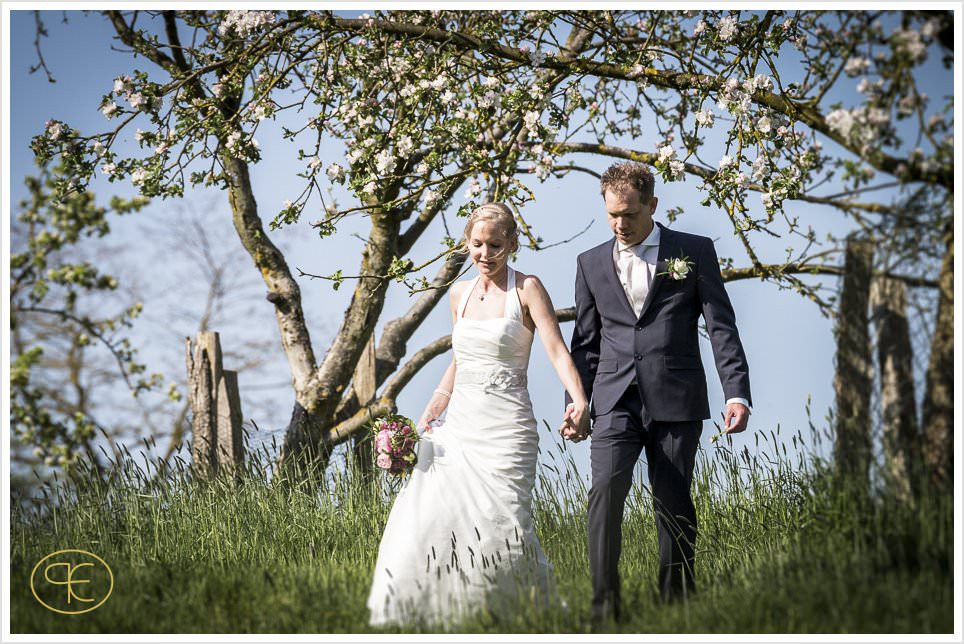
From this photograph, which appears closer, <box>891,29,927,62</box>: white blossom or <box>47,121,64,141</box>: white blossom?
<box>891,29,927,62</box>: white blossom

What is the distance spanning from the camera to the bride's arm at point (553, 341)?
14.4 feet

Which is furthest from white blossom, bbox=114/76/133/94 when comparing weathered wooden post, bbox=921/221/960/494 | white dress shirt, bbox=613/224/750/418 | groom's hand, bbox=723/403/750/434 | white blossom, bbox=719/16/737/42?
weathered wooden post, bbox=921/221/960/494

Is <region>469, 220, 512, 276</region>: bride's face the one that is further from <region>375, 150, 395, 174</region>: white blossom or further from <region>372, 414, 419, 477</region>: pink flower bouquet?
<region>375, 150, 395, 174</region>: white blossom

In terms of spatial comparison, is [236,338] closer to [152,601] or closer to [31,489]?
[31,489]

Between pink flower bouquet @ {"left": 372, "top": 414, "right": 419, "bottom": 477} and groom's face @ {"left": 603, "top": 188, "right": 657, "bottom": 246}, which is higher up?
groom's face @ {"left": 603, "top": 188, "right": 657, "bottom": 246}

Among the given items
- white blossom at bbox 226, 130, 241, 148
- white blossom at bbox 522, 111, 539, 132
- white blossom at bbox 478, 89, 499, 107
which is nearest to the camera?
white blossom at bbox 522, 111, 539, 132

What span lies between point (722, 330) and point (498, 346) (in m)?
1.02

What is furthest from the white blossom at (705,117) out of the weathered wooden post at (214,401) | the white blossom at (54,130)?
the weathered wooden post at (214,401)

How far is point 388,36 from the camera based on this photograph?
20.6 ft

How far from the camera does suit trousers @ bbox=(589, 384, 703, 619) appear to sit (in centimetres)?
425

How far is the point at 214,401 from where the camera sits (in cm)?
784

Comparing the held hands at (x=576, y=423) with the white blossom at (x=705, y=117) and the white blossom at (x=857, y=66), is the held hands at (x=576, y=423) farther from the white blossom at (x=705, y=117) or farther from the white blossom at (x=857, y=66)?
the white blossom at (x=705, y=117)

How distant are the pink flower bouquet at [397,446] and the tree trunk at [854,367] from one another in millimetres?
1909

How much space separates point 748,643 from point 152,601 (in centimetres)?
262
